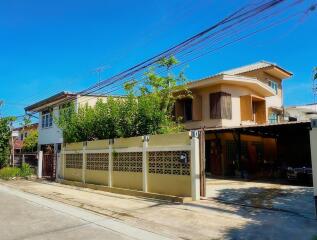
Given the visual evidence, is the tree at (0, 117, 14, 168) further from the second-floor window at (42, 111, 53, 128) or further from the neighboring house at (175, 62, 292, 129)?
the neighboring house at (175, 62, 292, 129)

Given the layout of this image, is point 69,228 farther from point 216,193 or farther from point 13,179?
point 13,179

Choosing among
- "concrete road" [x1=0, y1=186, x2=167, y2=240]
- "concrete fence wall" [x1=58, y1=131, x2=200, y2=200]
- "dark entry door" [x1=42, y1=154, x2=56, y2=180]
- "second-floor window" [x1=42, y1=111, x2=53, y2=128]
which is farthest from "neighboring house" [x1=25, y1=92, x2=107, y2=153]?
"concrete road" [x1=0, y1=186, x2=167, y2=240]

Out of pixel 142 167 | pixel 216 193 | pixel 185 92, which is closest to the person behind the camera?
pixel 216 193

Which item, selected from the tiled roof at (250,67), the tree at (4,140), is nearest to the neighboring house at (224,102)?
the tiled roof at (250,67)

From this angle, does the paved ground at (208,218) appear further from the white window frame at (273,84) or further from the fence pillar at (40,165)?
the white window frame at (273,84)

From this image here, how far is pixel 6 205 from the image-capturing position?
12555 millimetres

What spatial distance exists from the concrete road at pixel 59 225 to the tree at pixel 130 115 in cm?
555

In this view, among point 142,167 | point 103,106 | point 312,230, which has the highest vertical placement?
point 103,106

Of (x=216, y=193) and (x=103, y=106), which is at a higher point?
(x=103, y=106)

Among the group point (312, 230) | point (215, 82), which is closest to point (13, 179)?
point (215, 82)

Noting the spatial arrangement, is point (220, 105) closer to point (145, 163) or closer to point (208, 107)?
point (208, 107)

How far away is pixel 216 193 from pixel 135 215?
163 inches

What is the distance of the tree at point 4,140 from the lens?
2933 cm

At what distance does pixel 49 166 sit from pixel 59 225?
15.9 metres
